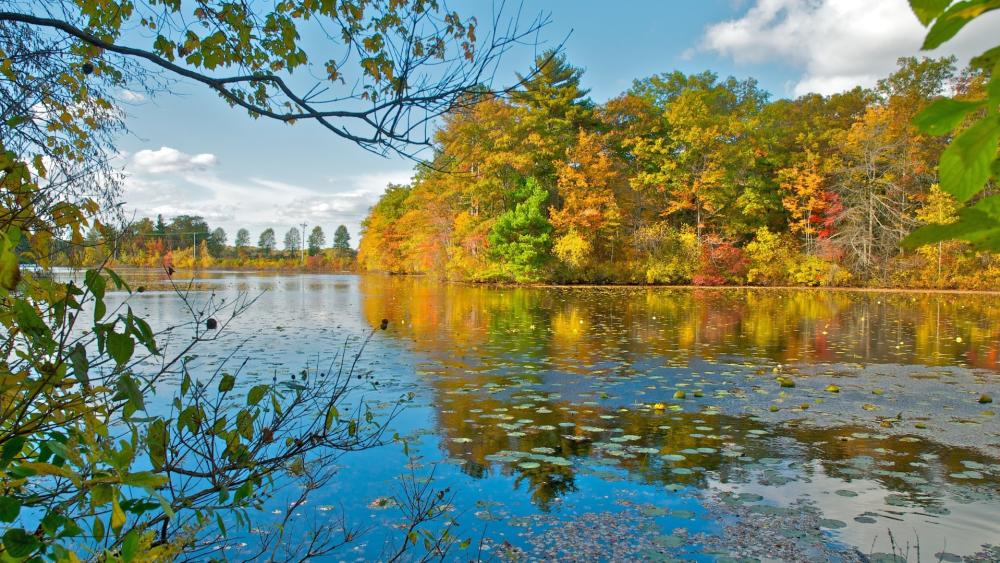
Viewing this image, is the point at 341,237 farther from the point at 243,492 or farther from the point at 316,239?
the point at 243,492

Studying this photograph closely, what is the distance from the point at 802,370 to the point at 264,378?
6.25m

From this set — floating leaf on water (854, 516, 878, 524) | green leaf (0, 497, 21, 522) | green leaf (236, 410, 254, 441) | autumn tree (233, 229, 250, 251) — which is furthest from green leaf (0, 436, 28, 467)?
autumn tree (233, 229, 250, 251)

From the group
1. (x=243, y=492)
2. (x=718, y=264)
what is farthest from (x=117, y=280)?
(x=718, y=264)

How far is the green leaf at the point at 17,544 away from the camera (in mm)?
969

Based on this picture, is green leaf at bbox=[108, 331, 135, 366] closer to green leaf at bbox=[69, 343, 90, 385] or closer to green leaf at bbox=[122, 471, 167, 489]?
green leaf at bbox=[69, 343, 90, 385]

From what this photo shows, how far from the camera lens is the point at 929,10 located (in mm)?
590

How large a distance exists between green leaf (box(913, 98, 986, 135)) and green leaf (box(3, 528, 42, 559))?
1.34 meters

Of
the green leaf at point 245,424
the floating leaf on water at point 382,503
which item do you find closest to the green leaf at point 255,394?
the green leaf at point 245,424

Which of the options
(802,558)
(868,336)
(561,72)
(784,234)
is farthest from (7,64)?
(784,234)

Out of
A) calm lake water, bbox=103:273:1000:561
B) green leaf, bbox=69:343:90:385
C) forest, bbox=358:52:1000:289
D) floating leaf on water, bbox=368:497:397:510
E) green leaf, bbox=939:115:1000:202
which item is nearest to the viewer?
green leaf, bbox=939:115:1000:202

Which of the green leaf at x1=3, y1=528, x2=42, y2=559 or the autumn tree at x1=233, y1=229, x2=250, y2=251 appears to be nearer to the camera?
the green leaf at x1=3, y1=528, x2=42, y2=559

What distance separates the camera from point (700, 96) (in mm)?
29516

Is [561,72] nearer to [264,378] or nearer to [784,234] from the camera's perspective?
[784,234]

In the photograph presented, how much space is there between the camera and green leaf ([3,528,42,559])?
0.97m
